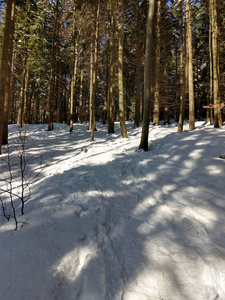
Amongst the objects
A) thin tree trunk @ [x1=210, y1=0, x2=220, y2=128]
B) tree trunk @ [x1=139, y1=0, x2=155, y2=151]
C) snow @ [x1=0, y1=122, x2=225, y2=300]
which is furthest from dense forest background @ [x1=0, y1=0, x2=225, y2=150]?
snow @ [x1=0, y1=122, x2=225, y2=300]

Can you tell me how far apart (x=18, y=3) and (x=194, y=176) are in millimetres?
12286

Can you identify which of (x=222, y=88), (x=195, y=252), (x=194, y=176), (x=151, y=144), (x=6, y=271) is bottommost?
(x=195, y=252)

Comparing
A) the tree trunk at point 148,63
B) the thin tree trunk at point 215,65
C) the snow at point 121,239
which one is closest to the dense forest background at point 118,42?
the thin tree trunk at point 215,65

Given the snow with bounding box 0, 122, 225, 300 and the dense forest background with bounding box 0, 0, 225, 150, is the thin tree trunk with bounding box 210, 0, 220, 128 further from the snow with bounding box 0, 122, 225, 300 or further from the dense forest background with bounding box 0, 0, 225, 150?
the snow with bounding box 0, 122, 225, 300

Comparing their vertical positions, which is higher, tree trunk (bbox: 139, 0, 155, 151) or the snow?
tree trunk (bbox: 139, 0, 155, 151)

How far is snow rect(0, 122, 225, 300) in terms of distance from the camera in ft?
5.83

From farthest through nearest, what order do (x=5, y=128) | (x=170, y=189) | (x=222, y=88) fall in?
(x=222, y=88) < (x=5, y=128) < (x=170, y=189)

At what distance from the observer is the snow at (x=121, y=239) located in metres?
1.78

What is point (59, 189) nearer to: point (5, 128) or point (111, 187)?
point (111, 187)

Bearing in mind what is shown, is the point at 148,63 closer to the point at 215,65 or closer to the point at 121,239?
the point at 215,65

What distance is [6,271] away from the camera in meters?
1.70

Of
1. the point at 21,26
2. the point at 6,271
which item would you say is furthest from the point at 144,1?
the point at 6,271

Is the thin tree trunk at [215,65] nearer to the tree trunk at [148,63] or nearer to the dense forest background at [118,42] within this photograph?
the dense forest background at [118,42]

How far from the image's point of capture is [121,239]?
2551 millimetres
